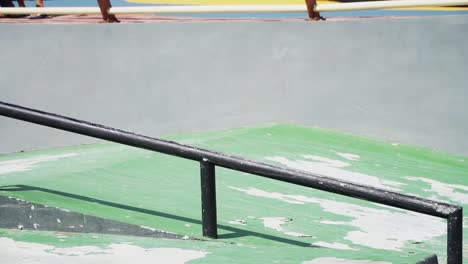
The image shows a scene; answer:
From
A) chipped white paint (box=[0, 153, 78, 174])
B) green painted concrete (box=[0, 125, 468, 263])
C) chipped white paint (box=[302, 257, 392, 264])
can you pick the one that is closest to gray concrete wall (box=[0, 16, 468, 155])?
green painted concrete (box=[0, 125, 468, 263])

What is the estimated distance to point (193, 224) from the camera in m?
4.83

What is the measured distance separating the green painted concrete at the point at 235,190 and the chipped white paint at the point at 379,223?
0.05 m

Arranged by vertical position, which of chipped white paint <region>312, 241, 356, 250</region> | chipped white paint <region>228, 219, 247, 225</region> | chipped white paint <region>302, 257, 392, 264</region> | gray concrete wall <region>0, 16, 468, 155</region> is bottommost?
chipped white paint <region>302, 257, 392, 264</region>

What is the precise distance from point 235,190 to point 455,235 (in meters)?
2.53

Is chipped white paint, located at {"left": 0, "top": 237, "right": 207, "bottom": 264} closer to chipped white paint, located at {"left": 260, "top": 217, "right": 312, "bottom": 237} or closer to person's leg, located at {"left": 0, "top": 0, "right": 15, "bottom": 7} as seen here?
chipped white paint, located at {"left": 260, "top": 217, "right": 312, "bottom": 237}

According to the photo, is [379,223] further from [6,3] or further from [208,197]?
[6,3]

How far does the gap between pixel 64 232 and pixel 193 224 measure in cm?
70

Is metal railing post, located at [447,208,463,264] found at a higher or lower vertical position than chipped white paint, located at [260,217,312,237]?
lower

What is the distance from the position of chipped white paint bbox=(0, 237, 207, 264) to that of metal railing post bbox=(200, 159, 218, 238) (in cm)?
34

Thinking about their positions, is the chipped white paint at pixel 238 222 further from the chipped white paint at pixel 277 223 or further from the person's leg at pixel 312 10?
the person's leg at pixel 312 10

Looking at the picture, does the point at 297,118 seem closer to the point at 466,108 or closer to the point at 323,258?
the point at 466,108

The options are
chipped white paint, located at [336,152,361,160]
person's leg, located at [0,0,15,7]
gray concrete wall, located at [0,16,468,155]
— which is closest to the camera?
chipped white paint, located at [336,152,361,160]

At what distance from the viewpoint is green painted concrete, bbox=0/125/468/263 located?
169 inches

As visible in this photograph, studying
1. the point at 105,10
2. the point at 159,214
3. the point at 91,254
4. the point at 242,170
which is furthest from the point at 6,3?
the point at 242,170
